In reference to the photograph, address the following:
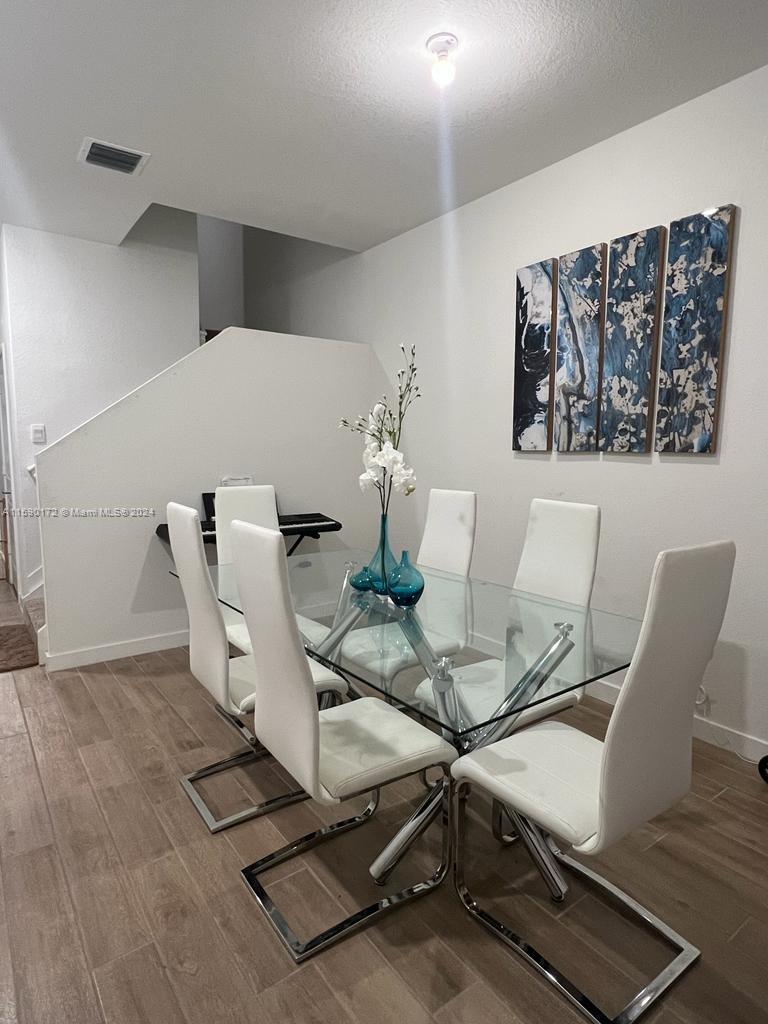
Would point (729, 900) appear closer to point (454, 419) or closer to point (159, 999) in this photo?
point (159, 999)

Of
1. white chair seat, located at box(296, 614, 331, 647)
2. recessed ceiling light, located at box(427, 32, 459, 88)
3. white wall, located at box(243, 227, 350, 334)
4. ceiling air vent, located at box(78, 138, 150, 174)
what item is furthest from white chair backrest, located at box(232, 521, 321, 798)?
white wall, located at box(243, 227, 350, 334)

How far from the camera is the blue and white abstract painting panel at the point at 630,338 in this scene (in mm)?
2746

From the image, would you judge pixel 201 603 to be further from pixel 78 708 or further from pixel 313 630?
pixel 78 708

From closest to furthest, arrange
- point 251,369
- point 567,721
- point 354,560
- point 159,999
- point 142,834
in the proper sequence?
1. point 159,999
2. point 142,834
3. point 567,721
4. point 354,560
5. point 251,369

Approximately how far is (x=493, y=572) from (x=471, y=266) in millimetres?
1883

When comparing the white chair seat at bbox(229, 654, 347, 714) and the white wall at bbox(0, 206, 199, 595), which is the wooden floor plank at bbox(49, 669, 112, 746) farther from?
the white wall at bbox(0, 206, 199, 595)

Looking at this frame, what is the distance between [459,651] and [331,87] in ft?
7.41

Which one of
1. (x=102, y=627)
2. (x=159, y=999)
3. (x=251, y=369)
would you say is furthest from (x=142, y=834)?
(x=251, y=369)

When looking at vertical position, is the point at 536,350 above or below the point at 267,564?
above

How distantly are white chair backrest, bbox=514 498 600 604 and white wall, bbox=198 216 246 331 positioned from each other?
456cm

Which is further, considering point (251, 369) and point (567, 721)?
point (251, 369)

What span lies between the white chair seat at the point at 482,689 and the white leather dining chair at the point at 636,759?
0.16m

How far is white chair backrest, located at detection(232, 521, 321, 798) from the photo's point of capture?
1.44 meters

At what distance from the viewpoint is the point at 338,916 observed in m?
1.69
